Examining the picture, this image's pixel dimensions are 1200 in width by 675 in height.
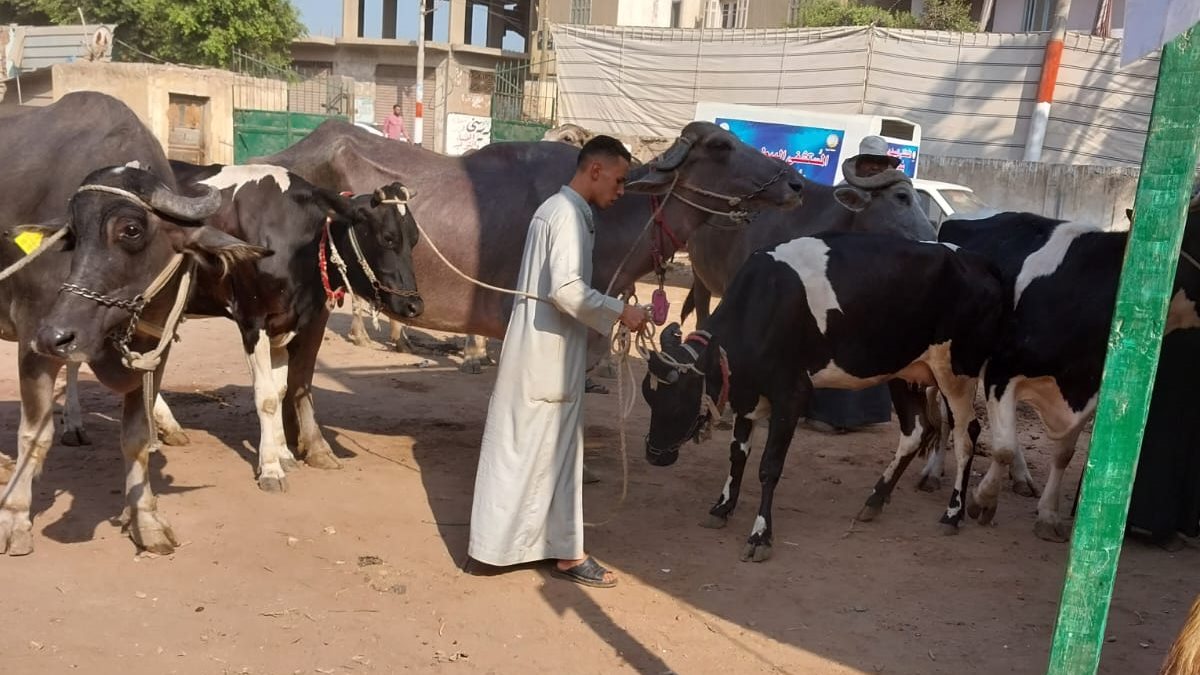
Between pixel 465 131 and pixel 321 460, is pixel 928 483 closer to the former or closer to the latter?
pixel 321 460

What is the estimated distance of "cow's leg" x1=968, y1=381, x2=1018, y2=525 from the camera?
6031mm

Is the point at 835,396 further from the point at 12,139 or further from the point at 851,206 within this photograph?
the point at 12,139

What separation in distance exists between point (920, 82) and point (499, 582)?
1825cm

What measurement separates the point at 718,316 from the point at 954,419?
5.10 ft

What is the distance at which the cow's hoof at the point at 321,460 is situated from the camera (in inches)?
264

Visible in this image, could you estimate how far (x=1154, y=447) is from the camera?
19.7 feet

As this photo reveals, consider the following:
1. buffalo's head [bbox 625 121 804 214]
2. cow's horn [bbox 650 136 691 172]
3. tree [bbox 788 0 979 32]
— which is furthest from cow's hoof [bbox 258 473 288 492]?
tree [bbox 788 0 979 32]

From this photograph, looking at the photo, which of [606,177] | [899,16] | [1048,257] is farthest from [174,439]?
[899,16]

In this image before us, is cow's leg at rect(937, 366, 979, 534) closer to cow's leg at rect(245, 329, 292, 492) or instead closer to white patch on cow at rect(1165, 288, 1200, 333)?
white patch on cow at rect(1165, 288, 1200, 333)

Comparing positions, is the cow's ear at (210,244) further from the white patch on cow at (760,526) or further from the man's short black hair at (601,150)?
the white patch on cow at (760,526)

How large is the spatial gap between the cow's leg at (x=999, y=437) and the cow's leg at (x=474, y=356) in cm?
490

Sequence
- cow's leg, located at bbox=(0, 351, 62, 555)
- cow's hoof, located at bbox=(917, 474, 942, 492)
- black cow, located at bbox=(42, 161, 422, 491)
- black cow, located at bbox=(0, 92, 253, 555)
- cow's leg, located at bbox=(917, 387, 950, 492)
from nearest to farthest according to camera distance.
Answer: black cow, located at bbox=(0, 92, 253, 555)
cow's leg, located at bbox=(0, 351, 62, 555)
black cow, located at bbox=(42, 161, 422, 491)
cow's leg, located at bbox=(917, 387, 950, 492)
cow's hoof, located at bbox=(917, 474, 942, 492)

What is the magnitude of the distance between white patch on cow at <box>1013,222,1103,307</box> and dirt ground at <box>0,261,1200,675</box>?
144cm

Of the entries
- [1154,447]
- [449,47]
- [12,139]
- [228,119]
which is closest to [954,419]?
[1154,447]
